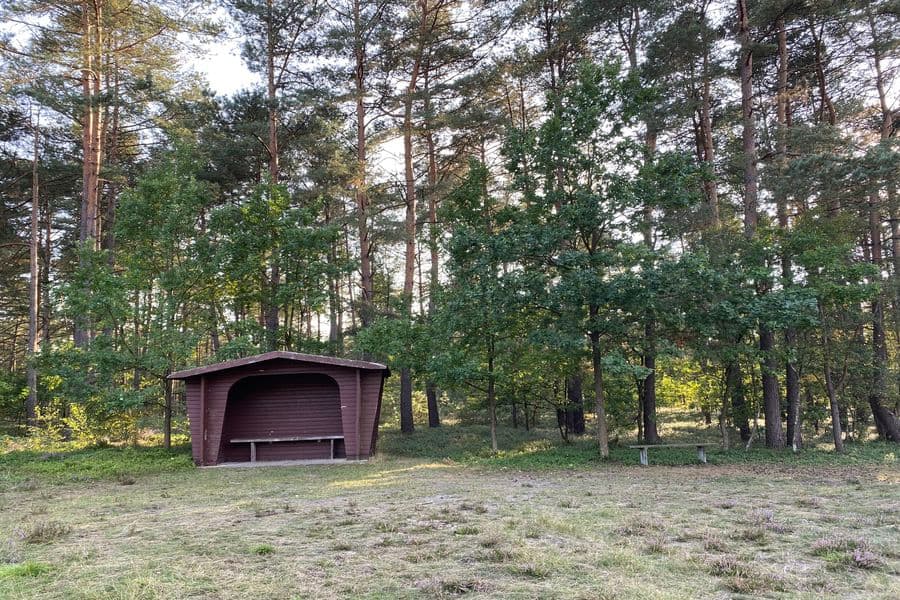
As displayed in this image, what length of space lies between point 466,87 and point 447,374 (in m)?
9.75

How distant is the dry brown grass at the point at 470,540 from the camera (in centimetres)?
362

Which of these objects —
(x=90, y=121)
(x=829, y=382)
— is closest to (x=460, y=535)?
(x=829, y=382)

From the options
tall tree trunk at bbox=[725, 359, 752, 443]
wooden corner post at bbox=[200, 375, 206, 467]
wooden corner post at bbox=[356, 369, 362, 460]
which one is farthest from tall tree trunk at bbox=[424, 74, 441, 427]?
tall tree trunk at bbox=[725, 359, 752, 443]

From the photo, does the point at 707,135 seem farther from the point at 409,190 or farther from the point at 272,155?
the point at 272,155

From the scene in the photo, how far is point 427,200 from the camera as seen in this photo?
19.5m

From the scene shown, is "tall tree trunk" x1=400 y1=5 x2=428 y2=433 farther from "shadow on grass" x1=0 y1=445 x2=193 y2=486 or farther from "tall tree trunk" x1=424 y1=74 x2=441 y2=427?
"shadow on grass" x1=0 y1=445 x2=193 y2=486

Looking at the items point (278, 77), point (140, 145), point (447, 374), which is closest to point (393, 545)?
point (447, 374)

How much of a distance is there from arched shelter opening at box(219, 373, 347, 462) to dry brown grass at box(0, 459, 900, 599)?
512 centimetres

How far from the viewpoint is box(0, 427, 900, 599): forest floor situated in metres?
3.65

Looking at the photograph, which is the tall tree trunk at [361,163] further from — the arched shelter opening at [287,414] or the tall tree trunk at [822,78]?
the tall tree trunk at [822,78]

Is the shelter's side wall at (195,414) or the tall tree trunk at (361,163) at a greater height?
the tall tree trunk at (361,163)

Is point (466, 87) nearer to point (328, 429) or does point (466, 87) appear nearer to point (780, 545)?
point (328, 429)

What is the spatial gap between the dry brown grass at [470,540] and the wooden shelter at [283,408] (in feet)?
12.2

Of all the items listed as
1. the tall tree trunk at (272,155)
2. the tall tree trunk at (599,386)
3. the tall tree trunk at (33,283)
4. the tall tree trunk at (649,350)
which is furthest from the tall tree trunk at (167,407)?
the tall tree trunk at (649,350)
